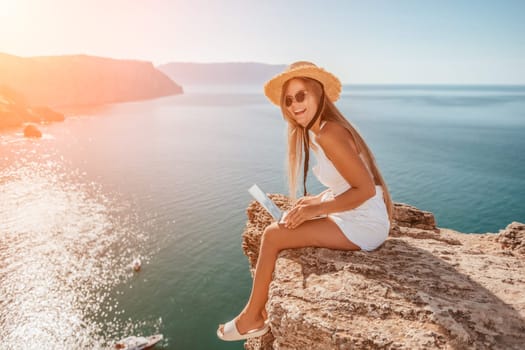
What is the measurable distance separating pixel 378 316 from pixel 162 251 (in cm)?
3096

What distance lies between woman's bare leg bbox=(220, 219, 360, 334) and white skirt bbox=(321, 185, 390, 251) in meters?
0.08

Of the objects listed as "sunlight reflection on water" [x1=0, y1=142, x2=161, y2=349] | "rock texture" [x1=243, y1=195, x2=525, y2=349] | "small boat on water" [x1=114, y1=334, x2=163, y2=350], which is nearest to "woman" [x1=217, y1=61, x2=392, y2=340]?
"rock texture" [x1=243, y1=195, x2=525, y2=349]

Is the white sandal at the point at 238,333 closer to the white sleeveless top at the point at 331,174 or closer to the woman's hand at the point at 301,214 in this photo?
the woman's hand at the point at 301,214

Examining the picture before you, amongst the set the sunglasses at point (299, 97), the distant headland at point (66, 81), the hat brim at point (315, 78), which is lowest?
the sunglasses at point (299, 97)

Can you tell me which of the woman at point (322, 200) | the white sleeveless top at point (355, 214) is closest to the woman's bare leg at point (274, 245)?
the woman at point (322, 200)

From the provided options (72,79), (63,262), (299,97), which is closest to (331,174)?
(299,97)

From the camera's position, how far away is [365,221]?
3922 mm

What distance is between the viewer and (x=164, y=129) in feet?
292

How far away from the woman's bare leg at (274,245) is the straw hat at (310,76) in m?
1.61

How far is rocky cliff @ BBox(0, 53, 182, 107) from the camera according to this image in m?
137

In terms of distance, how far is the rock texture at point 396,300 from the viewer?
9.42 feet

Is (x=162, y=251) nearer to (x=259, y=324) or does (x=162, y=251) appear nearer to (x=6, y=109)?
(x=259, y=324)

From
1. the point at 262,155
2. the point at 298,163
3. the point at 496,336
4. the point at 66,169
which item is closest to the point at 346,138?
the point at 298,163

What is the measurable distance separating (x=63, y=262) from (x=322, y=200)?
109 ft
